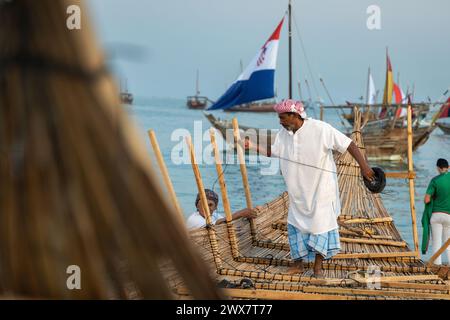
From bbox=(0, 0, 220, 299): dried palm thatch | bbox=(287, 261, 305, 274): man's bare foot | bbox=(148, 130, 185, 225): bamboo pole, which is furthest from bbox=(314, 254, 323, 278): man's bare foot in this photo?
bbox=(0, 0, 220, 299): dried palm thatch

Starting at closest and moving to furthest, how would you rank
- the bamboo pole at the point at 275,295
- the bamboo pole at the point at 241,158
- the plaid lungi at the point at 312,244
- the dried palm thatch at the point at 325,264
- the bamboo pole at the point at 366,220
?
the bamboo pole at the point at 275,295, the dried palm thatch at the point at 325,264, the plaid lungi at the point at 312,244, the bamboo pole at the point at 241,158, the bamboo pole at the point at 366,220

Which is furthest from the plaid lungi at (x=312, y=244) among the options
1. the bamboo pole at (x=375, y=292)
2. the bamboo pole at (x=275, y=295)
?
the bamboo pole at (x=275, y=295)

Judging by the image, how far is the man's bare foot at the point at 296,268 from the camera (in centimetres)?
507

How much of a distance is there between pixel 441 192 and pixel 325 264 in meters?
2.28

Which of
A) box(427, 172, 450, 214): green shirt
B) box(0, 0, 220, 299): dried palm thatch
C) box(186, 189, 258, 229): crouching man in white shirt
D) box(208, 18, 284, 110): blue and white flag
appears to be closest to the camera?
box(0, 0, 220, 299): dried palm thatch

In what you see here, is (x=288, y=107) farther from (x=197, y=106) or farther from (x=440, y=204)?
(x=197, y=106)

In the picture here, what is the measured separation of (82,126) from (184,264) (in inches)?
16.1

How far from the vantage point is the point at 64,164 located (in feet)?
5.27

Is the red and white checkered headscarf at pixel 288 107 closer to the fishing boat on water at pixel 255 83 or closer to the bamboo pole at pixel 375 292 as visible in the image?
the bamboo pole at pixel 375 292

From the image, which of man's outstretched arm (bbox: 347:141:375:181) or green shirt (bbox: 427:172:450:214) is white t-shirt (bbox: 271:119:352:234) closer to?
man's outstretched arm (bbox: 347:141:375:181)

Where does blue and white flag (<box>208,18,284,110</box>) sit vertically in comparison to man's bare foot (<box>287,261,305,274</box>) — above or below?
above

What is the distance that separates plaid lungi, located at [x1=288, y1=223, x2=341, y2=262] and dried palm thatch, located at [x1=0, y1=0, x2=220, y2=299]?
334 centimetres

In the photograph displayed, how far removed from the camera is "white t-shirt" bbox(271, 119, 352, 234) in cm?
483
